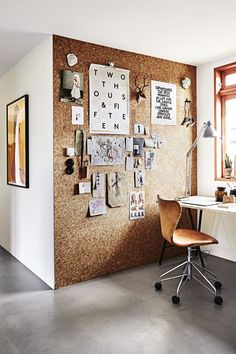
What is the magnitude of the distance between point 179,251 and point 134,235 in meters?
0.83

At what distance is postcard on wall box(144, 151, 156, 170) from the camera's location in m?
3.80

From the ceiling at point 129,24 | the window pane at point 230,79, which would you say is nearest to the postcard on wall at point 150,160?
the ceiling at point 129,24

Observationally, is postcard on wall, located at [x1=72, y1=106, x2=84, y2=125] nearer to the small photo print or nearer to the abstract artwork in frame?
the small photo print

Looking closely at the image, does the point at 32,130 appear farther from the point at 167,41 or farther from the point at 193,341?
the point at 193,341

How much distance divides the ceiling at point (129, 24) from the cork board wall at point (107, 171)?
0.20 meters

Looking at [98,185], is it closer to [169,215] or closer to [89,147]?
[89,147]

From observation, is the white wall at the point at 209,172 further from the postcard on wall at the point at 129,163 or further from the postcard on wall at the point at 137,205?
the postcard on wall at the point at 129,163

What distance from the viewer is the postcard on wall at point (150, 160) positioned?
3.80 metres

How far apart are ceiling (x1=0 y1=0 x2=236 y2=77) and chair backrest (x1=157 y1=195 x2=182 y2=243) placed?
5.20 feet

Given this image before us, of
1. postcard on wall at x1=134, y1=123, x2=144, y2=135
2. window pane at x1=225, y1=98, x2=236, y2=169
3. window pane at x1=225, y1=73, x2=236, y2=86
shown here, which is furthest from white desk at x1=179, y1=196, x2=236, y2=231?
window pane at x1=225, y1=73, x2=236, y2=86

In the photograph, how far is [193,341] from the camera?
7.22ft

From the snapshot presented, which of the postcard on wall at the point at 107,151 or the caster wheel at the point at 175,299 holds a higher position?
the postcard on wall at the point at 107,151

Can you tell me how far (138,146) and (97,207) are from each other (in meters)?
0.87

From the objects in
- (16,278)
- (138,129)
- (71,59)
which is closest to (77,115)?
(71,59)
